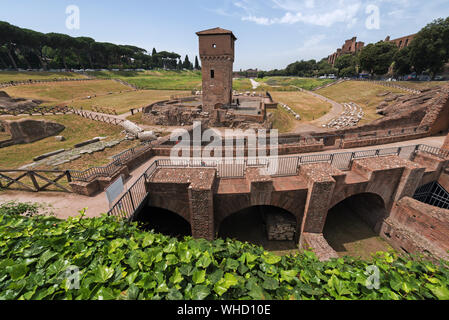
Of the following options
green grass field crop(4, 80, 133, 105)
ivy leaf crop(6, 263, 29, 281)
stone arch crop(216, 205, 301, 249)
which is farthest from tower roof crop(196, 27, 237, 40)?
ivy leaf crop(6, 263, 29, 281)

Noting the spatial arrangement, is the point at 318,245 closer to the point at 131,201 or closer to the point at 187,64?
the point at 131,201

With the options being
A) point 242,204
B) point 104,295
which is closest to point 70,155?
point 242,204

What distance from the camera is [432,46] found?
121 feet

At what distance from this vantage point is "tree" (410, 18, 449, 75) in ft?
119

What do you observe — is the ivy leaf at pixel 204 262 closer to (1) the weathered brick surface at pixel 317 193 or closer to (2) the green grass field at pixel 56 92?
(1) the weathered brick surface at pixel 317 193

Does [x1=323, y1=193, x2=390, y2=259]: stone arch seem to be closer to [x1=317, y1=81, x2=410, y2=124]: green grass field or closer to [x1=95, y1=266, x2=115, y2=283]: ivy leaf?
[x1=95, y1=266, x2=115, y2=283]: ivy leaf

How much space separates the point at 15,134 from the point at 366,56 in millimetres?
74902

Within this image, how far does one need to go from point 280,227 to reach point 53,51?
104 m

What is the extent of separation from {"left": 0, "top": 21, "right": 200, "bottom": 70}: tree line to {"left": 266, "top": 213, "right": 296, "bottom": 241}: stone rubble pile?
93046 mm

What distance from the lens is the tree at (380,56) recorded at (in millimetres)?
48438

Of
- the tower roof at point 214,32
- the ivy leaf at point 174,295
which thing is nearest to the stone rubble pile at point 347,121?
the tower roof at point 214,32

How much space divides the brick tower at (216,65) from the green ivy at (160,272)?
23620 mm
